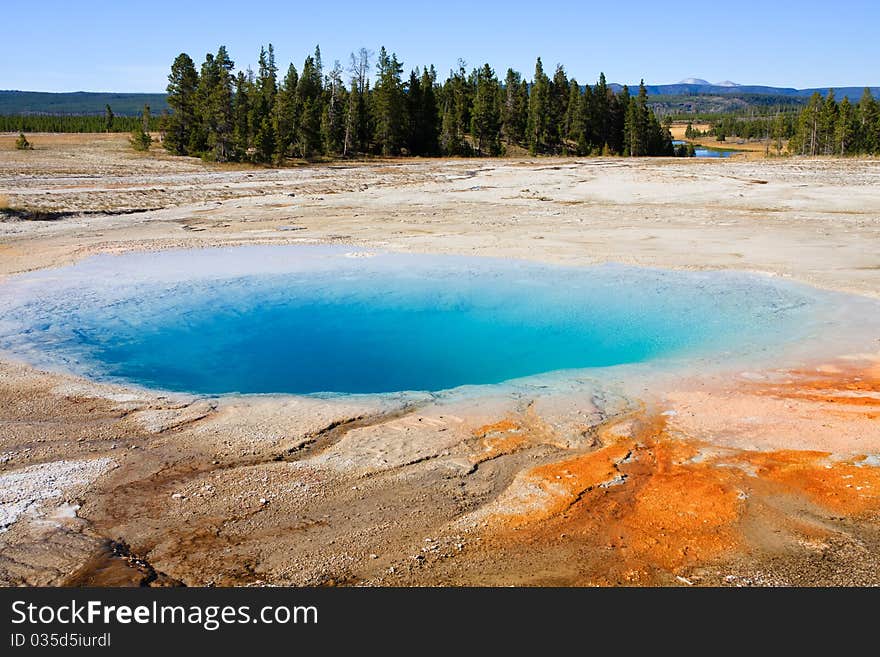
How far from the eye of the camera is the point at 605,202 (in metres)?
25.8

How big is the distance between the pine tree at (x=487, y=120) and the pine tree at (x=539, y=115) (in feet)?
9.32

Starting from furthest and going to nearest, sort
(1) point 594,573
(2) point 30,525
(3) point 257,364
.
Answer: (3) point 257,364, (2) point 30,525, (1) point 594,573

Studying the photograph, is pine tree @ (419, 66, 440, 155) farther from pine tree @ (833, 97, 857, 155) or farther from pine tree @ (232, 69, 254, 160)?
pine tree @ (833, 97, 857, 155)

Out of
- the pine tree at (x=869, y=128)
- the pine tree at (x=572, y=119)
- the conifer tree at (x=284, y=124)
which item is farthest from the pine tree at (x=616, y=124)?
the conifer tree at (x=284, y=124)

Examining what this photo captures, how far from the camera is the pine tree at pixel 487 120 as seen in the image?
59.7 m

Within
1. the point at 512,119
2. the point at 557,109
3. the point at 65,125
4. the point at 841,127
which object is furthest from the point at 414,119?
the point at 65,125

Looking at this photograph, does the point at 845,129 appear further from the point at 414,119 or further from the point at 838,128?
the point at 414,119

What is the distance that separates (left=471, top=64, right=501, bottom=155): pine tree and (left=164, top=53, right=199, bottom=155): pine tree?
23.3 metres

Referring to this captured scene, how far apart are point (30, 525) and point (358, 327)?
22.6ft

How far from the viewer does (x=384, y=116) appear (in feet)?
176

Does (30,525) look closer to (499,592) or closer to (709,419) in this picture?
(499,592)

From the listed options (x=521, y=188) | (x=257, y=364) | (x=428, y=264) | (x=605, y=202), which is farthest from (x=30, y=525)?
(x=521, y=188)

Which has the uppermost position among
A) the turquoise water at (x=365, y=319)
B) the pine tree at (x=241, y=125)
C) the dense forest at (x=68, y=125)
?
the dense forest at (x=68, y=125)

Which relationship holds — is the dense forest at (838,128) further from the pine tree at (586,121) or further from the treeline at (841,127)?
the pine tree at (586,121)
